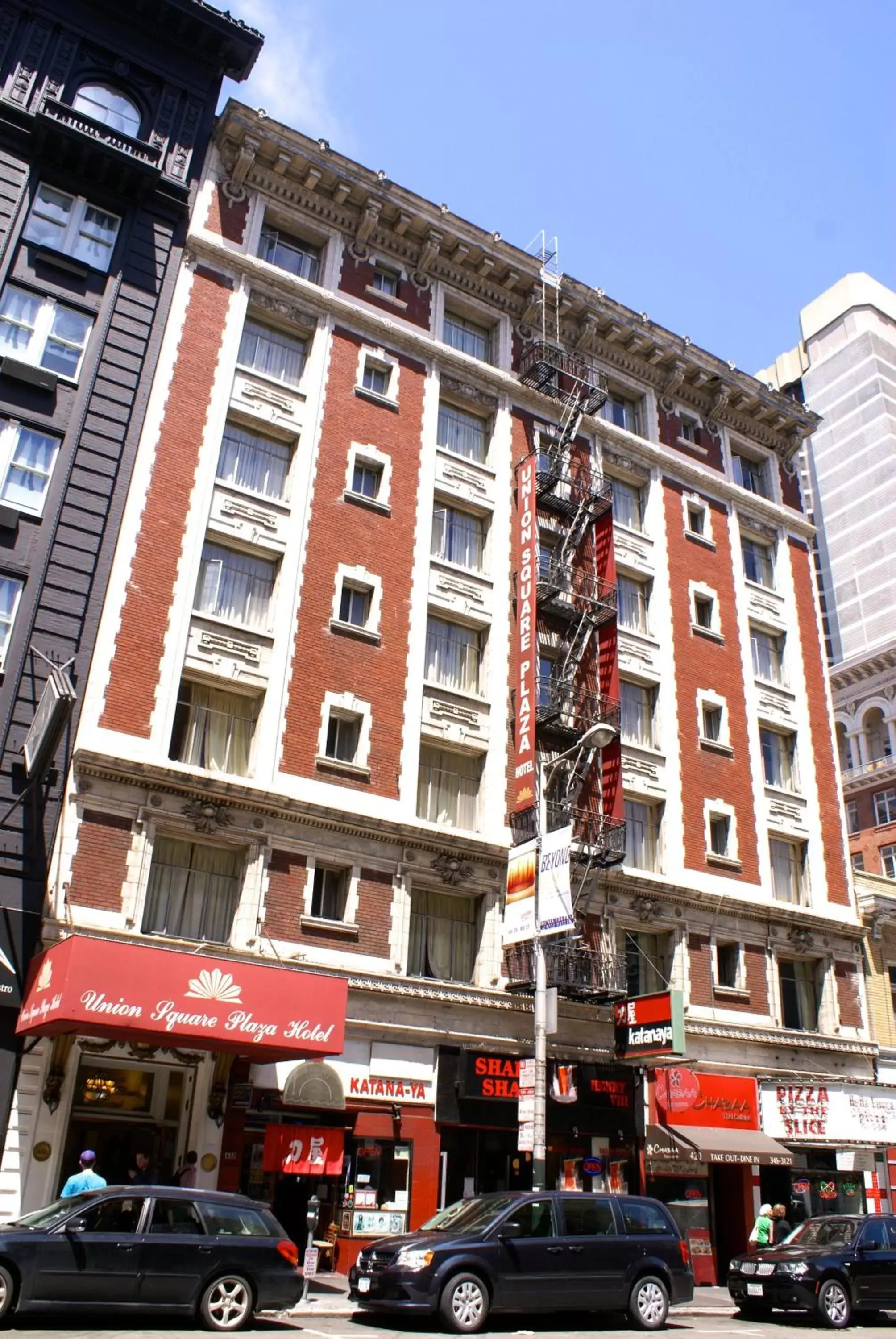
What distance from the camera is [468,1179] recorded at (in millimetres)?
23797

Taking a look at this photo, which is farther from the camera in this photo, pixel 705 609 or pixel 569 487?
pixel 705 609

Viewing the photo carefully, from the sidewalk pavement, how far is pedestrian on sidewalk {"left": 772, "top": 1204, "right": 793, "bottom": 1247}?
5.23ft

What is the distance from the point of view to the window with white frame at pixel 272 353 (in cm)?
2861

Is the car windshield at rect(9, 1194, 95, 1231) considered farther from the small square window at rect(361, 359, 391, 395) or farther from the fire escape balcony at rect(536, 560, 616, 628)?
the small square window at rect(361, 359, 391, 395)

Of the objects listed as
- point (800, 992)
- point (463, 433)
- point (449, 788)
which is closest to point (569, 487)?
point (463, 433)

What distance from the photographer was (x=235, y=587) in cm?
2591

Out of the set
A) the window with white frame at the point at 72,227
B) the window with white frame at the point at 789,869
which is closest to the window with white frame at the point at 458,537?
the window with white frame at the point at 72,227

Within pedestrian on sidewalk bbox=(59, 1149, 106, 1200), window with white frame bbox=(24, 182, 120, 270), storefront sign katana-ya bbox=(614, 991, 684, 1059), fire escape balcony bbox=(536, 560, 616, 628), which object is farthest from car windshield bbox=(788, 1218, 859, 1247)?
window with white frame bbox=(24, 182, 120, 270)

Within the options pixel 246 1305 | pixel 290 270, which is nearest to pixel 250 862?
pixel 246 1305

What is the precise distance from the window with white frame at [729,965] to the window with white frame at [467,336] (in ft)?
61.6

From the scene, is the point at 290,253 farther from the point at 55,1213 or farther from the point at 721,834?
the point at 55,1213

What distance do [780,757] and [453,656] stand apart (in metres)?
13.0

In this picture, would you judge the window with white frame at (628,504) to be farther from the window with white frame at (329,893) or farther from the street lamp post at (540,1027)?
the window with white frame at (329,893)

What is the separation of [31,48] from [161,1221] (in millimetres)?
27557
